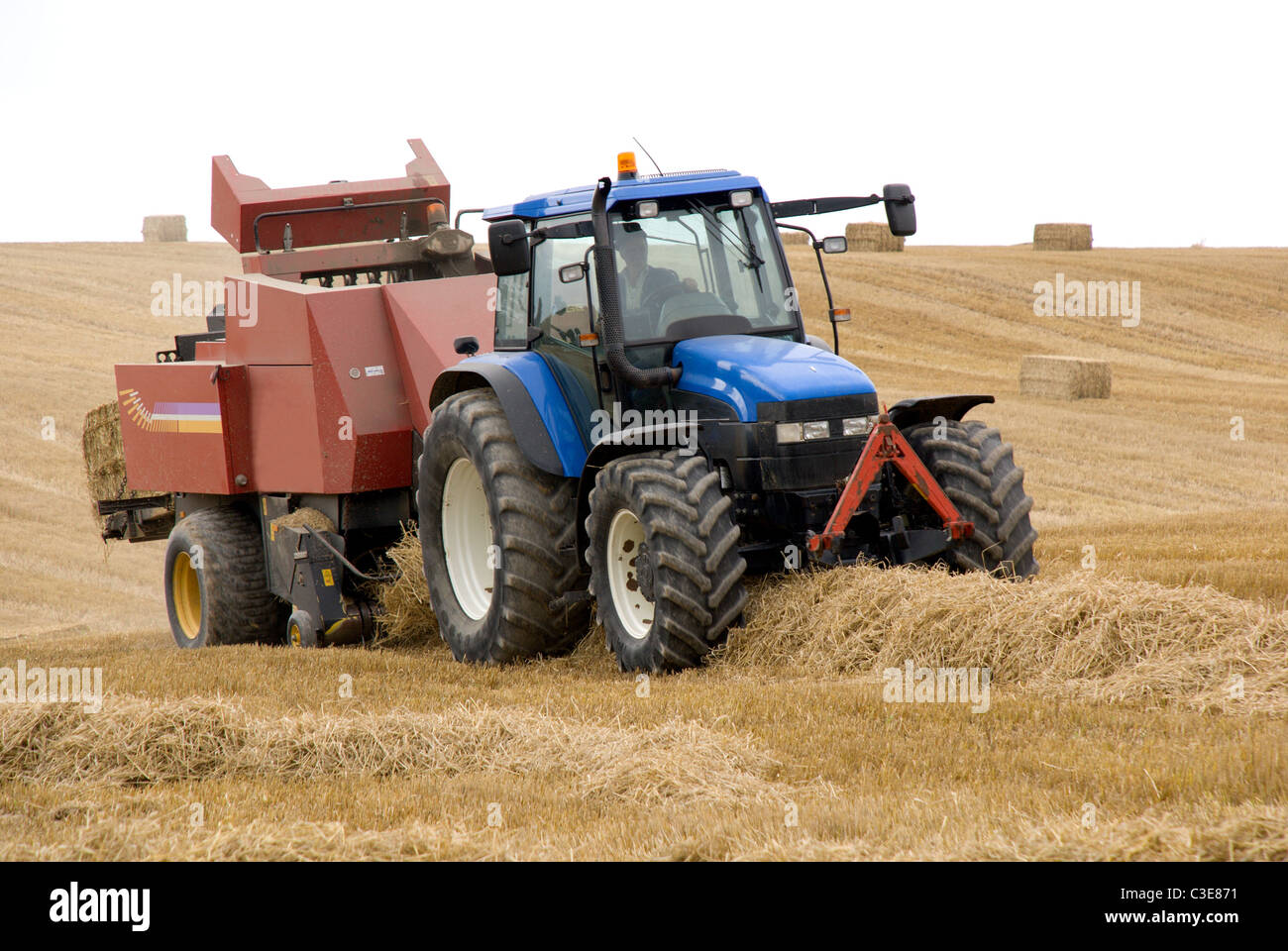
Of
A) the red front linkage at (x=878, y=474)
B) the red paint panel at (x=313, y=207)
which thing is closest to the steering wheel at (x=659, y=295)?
the red front linkage at (x=878, y=474)

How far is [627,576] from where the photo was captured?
23.4 feet

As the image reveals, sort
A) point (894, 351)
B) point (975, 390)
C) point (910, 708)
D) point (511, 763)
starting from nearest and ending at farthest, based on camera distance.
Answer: point (511, 763) → point (910, 708) → point (975, 390) → point (894, 351)

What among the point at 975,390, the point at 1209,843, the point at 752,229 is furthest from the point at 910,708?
the point at 975,390

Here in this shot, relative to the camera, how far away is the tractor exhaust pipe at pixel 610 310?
23.3 feet

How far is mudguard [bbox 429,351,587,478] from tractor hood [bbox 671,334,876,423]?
721 millimetres

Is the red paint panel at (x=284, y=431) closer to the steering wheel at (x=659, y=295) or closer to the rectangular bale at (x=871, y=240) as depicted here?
the steering wheel at (x=659, y=295)

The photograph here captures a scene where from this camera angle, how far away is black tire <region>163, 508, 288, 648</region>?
392 inches

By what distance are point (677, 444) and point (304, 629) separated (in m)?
3.39

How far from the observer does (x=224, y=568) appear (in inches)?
392

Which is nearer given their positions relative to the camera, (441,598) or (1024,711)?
(1024,711)

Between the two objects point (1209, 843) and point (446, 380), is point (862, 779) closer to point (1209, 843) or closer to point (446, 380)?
point (1209, 843)

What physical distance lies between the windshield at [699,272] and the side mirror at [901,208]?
665mm

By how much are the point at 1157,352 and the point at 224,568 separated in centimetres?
2218

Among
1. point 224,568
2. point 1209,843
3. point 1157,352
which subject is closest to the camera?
point 1209,843
